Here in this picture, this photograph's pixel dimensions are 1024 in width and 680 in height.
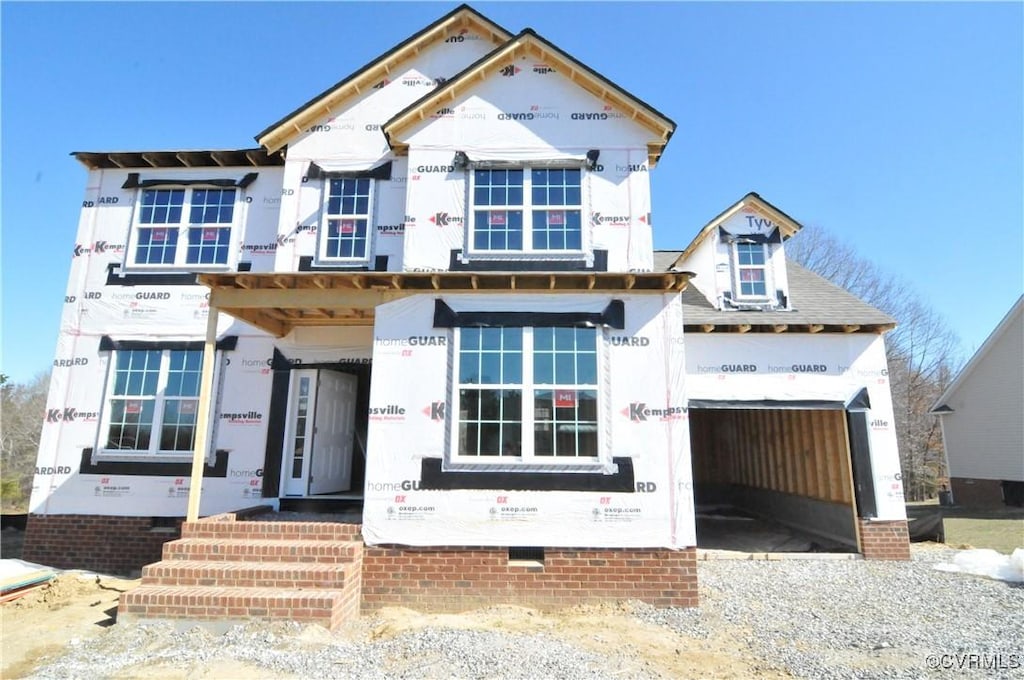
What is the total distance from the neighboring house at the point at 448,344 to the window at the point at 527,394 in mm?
35

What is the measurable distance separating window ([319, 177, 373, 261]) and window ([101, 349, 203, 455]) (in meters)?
3.36

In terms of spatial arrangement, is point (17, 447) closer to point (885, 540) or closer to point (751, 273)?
point (751, 273)

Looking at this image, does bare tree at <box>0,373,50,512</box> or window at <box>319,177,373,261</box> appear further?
bare tree at <box>0,373,50,512</box>

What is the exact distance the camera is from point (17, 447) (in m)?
30.5

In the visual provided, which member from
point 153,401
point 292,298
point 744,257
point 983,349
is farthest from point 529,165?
point 983,349

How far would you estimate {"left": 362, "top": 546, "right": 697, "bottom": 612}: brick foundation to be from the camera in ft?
24.1

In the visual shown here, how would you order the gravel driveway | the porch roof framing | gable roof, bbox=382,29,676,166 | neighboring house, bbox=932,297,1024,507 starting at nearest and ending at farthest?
the gravel driveway → the porch roof framing → gable roof, bbox=382,29,676,166 → neighboring house, bbox=932,297,1024,507

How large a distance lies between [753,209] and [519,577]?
9.20 m

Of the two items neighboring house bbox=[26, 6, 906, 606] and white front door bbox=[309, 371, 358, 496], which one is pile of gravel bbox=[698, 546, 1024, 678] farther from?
white front door bbox=[309, 371, 358, 496]

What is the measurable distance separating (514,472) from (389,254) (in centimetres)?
480

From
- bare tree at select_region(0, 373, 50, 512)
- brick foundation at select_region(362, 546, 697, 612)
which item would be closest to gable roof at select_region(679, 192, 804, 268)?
brick foundation at select_region(362, 546, 697, 612)

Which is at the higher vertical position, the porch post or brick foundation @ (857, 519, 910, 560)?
the porch post

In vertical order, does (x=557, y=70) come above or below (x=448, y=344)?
above

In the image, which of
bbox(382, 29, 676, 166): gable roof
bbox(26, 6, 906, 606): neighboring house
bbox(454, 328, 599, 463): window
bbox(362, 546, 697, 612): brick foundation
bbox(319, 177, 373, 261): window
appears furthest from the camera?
bbox(319, 177, 373, 261): window
